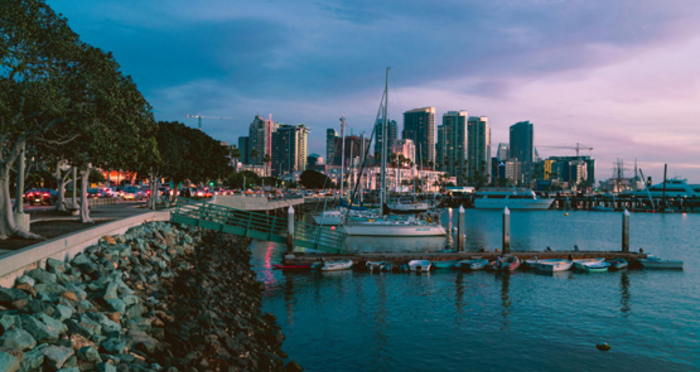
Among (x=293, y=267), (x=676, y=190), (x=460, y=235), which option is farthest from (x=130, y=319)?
(x=676, y=190)

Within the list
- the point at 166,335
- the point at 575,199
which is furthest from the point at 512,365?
the point at 575,199

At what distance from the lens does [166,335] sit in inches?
551

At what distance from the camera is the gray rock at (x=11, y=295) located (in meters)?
Result: 11.4

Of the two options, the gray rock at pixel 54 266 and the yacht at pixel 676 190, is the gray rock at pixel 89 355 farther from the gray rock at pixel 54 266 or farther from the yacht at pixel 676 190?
the yacht at pixel 676 190

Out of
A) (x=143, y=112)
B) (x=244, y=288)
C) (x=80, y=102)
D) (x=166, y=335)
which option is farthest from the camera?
(x=143, y=112)

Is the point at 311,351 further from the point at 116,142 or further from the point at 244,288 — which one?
the point at 116,142

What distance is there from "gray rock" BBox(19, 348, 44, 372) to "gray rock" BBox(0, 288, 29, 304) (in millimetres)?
2691

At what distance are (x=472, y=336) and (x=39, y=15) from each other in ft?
77.7

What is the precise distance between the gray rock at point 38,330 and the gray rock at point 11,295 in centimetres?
138

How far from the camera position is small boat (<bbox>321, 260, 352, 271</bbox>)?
31.4 m

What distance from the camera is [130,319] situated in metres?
13.8

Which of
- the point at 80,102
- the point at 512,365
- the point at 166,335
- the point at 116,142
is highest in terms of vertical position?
the point at 80,102

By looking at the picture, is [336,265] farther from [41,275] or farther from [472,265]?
[41,275]

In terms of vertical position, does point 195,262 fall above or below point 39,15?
below
